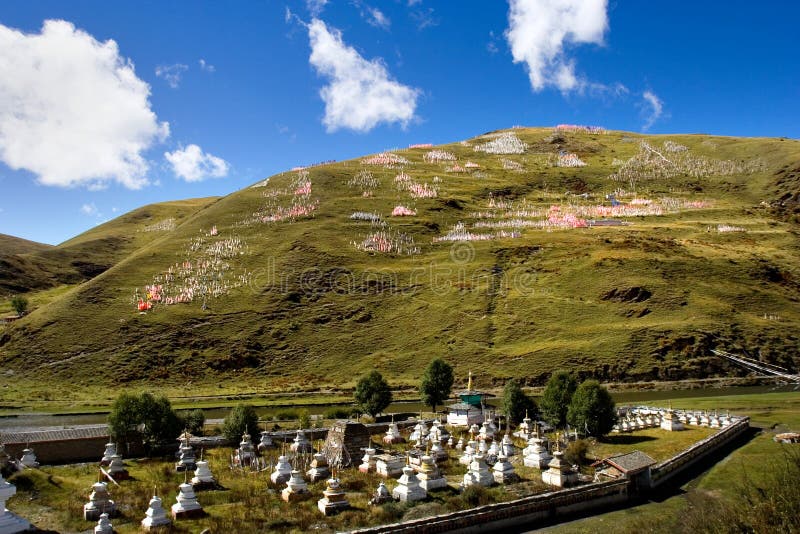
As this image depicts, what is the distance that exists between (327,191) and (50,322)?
87.7 meters

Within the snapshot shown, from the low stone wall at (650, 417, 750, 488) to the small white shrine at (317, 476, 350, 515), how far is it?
16.9 metres

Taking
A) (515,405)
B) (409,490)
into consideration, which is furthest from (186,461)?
(515,405)

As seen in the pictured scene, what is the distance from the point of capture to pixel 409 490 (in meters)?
27.5

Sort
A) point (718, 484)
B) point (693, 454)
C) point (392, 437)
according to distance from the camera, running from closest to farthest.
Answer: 1. point (718, 484)
2. point (693, 454)
3. point (392, 437)

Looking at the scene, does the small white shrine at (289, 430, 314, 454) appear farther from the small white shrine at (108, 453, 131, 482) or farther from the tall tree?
the tall tree

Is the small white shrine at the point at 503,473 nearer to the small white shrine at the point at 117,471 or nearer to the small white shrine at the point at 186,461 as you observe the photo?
the small white shrine at the point at 186,461

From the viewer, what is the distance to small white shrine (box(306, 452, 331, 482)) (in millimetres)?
32344

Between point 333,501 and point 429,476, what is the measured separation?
5.60 m

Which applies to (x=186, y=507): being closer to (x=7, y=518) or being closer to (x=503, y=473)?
(x=7, y=518)

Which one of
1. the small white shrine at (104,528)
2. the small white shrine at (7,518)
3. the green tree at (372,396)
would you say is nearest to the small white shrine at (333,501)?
the small white shrine at (104,528)

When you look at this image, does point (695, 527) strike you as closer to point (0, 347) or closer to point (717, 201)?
point (0, 347)

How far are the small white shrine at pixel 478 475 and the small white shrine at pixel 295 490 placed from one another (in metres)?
8.50

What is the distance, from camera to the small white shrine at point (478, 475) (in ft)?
99.6

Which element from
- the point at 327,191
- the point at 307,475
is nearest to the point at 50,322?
the point at 327,191
